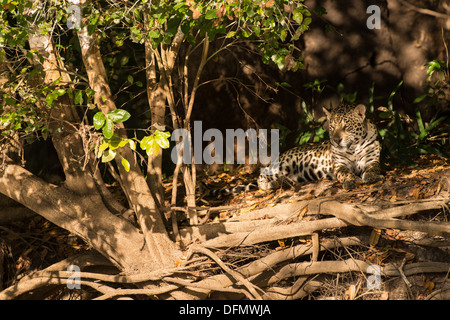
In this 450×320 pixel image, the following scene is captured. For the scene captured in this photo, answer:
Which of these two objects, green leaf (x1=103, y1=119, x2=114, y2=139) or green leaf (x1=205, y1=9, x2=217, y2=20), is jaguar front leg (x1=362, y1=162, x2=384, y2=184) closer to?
green leaf (x1=205, y1=9, x2=217, y2=20)

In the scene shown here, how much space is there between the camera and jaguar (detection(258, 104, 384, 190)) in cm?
692

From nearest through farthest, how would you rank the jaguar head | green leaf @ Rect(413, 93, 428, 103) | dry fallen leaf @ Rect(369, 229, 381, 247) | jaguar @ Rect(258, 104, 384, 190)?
1. dry fallen leaf @ Rect(369, 229, 381, 247)
2. jaguar @ Rect(258, 104, 384, 190)
3. the jaguar head
4. green leaf @ Rect(413, 93, 428, 103)

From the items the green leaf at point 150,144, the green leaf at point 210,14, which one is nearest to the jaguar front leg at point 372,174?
the green leaf at point 210,14

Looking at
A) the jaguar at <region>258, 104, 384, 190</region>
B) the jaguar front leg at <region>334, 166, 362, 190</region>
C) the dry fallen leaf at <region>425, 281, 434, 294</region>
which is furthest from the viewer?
the jaguar at <region>258, 104, 384, 190</region>

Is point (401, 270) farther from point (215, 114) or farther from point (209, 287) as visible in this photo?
point (215, 114)

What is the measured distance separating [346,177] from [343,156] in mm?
585

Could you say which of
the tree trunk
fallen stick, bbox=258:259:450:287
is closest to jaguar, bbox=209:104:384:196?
fallen stick, bbox=258:259:450:287

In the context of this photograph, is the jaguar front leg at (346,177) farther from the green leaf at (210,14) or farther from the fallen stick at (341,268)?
the green leaf at (210,14)

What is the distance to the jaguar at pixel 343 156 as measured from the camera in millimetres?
6922

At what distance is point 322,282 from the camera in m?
5.64

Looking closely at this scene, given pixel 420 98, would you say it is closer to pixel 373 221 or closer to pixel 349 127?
pixel 349 127

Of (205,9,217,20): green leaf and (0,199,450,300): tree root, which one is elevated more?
(205,9,217,20): green leaf

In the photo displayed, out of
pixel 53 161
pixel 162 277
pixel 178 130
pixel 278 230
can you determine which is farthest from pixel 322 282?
pixel 53 161

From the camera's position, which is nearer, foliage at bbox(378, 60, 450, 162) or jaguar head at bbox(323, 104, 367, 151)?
jaguar head at bbox(323, 104, 367, 151)
